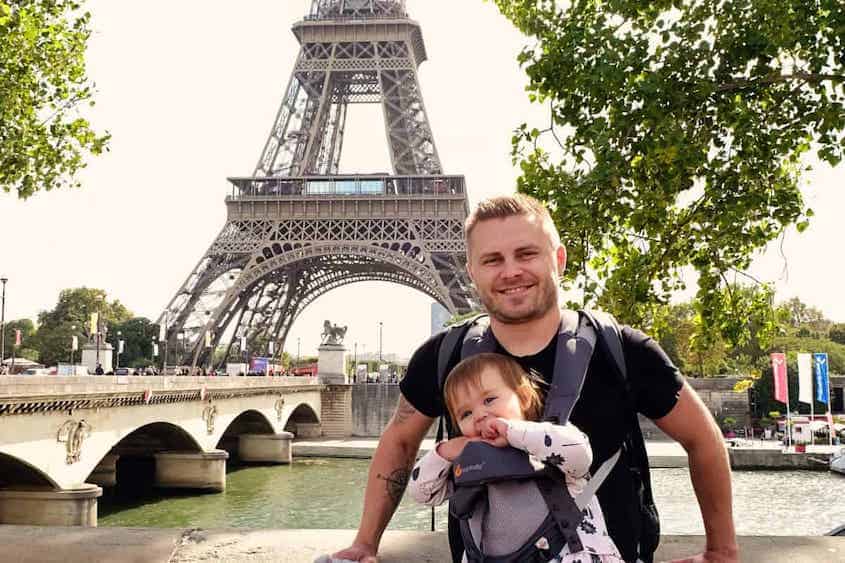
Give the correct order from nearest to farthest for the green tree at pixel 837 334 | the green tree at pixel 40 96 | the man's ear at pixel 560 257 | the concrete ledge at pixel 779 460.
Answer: the man's ear at pixel 560 257, the green tree at pixel 40 96, the concrete ledge at pixel 779 460, the green tree at pixel 837 334

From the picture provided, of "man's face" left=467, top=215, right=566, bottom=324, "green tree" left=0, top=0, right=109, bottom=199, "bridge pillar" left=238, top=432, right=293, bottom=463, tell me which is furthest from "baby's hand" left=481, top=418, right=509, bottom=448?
"bridge pillar" left=238, top=432, right=293, bottom=463

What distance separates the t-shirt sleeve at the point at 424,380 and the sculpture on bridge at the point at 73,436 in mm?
18226

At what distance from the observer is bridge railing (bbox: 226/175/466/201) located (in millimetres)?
51156

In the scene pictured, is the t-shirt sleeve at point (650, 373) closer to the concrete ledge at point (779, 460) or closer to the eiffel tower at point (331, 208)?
the concrete ledge at point (779, 460)

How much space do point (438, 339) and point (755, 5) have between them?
253 inches

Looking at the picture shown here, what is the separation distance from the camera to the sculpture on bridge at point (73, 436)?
1943 cm

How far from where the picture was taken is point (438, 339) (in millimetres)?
2969

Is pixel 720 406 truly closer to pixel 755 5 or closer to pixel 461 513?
pixel 755 5

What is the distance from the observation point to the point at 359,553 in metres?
2.95

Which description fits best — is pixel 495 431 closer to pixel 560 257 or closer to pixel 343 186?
pixel 560 257

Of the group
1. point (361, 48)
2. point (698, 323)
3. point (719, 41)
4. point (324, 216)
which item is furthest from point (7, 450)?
point (361, 48)

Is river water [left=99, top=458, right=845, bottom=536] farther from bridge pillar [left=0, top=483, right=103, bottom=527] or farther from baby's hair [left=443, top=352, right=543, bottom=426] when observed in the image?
baby's hair [left=443, top=352, right=543, bottom=426]

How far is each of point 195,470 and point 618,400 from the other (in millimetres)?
28328

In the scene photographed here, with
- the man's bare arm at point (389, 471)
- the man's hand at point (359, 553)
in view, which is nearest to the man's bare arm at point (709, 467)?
the man's bare arm at point (389, 471)
